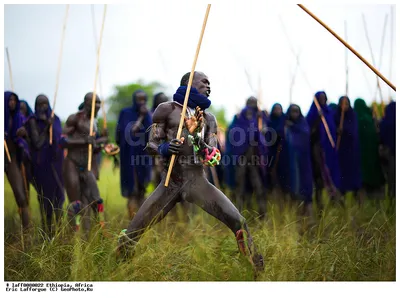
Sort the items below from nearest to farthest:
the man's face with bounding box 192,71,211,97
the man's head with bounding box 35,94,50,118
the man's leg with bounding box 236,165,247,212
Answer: the man's face with bounding box 192,71,211,97 < the man's head with bounding box 35,94,50,118 < the man's leg with bounding box 236,165,247,212

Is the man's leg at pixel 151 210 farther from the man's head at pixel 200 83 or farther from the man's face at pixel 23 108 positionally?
the man's face at pixel 23 108

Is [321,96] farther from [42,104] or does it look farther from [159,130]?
[159,130]

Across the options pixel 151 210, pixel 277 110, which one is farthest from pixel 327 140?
pixel 151 210

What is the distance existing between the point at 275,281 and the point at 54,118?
3.97 meters

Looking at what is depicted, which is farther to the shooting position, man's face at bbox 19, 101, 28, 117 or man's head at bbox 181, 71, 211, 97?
man's face at bbox 19, 101, 28, 117

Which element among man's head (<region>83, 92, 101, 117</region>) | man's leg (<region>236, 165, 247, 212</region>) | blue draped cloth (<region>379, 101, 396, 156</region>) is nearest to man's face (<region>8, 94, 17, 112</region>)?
man's head (<region>83, 92, 101, 117</region>)

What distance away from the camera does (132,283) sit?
5520mm

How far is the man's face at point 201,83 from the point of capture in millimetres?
5625

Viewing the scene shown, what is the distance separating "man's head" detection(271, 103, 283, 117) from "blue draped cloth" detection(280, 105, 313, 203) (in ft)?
0.61

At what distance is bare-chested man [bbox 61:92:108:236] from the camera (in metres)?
7.64

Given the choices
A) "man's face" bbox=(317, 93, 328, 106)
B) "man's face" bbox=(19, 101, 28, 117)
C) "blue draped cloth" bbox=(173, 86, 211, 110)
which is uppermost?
"man's face" bbox=(317, 93, 328, 106)

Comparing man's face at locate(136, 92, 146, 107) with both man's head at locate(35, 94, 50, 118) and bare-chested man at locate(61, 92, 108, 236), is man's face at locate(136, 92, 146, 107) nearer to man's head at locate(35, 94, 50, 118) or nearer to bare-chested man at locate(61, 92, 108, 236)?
bare-chested man at locate(61, 92, 108, 236)

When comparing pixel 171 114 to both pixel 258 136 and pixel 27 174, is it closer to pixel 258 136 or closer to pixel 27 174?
pixel 27 174

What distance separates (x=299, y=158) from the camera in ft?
28.0
